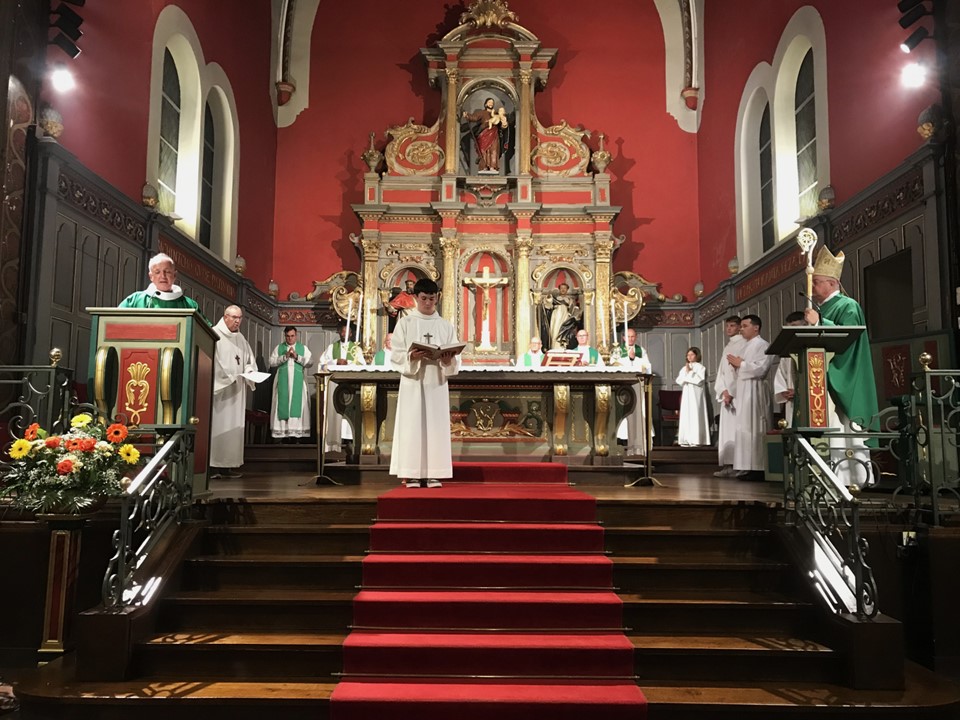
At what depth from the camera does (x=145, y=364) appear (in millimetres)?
5273

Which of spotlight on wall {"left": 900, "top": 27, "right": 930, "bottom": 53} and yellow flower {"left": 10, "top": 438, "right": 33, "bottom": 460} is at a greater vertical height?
spotlight on wall {"left": 900, "top": 27, "right": 930, "bottom": 53}

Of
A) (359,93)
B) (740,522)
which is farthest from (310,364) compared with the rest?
(740,522)

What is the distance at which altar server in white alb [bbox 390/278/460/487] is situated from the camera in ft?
21.0

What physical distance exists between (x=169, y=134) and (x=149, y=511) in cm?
738

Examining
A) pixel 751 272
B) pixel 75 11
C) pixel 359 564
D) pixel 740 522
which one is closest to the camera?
pixel 359 564

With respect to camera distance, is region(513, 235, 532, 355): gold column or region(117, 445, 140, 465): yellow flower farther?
region(513, 235, 532, 355): gold column

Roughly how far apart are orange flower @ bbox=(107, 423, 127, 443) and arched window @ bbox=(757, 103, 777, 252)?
9.53 m

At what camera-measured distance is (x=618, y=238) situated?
1291cm

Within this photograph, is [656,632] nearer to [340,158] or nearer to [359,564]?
[359,564]

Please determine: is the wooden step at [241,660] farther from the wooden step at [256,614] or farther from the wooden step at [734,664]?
the wooden step at [734,664]

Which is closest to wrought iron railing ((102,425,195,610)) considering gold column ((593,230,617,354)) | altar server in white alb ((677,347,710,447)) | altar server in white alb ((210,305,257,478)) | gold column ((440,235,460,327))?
altar server in white alb ((210,305,257,478))

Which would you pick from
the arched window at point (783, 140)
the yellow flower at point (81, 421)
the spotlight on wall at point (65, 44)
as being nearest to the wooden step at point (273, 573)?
the yellow flower at point (81, 421)

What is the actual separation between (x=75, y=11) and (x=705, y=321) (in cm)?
965

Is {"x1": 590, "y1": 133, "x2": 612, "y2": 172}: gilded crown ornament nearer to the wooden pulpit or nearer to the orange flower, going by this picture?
the wooden pulpit
